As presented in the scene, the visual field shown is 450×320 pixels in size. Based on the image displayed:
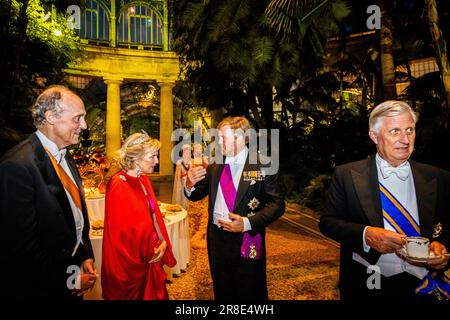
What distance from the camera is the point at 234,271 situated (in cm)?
282

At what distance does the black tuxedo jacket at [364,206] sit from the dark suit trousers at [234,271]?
783 millimetres

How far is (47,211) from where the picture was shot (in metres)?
1.96

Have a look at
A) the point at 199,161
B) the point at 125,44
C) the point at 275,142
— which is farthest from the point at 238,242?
the point at 125,44

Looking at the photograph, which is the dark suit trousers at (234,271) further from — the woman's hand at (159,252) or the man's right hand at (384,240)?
the man's right hand at (384,240)

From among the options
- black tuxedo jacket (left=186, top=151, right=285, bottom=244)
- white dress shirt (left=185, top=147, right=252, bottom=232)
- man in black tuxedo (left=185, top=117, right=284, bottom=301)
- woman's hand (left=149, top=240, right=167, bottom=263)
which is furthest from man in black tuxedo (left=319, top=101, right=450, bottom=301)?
woman's hand (left=149, top=240, right=167, bottom=263)

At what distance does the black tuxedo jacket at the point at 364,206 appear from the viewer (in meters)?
2.10

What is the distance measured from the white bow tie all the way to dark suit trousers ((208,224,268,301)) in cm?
130

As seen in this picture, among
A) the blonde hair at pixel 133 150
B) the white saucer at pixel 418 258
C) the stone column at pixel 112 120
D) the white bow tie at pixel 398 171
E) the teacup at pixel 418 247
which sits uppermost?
the stone column at pixel 112 120

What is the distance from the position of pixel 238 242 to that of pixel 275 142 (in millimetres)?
10229

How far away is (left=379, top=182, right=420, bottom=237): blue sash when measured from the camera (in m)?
2.10

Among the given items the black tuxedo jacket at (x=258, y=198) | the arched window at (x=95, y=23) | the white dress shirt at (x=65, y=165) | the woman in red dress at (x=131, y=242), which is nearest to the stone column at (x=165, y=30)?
the arched window at (x=95, y=23)

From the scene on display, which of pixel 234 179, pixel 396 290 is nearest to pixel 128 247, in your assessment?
pixel 234 179

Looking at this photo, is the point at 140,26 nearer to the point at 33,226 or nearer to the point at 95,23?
the point at 95,23

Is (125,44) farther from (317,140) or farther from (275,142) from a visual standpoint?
(317,140)
